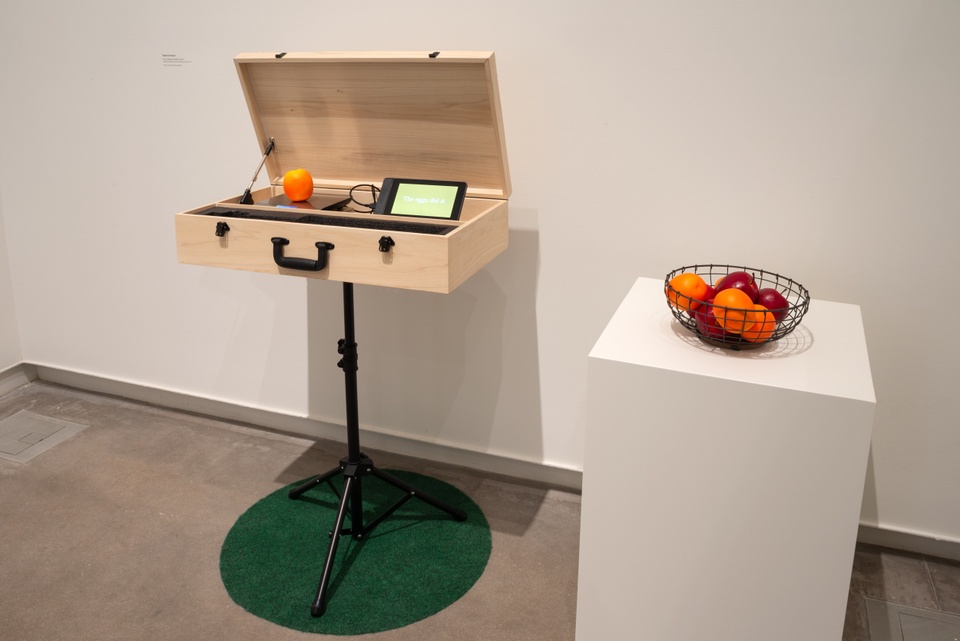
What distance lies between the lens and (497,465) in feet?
8.13

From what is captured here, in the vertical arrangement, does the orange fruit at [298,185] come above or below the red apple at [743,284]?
above

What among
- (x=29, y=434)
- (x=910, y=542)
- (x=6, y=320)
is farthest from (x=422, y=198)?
(x=6, y=320)

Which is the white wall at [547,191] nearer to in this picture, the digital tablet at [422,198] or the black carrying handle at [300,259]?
the digital tablet at [422,198]

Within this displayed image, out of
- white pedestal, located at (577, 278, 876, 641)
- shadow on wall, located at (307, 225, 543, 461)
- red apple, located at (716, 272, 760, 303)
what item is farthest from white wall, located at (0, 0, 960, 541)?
red apple, located at (716, 272, 760, 303)

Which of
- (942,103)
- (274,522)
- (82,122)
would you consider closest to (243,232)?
(274,522)

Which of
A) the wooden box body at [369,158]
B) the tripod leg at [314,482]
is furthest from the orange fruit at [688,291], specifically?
the tripod leg at [314,482]

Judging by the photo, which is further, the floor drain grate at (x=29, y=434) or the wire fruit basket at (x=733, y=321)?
the floor drain grate at (x=29, y=434)

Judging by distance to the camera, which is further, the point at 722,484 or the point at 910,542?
the point at 910,542

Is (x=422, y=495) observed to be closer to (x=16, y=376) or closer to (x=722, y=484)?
(x=722, y=484)

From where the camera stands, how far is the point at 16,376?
10.2ft

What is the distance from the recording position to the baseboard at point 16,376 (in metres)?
3.06

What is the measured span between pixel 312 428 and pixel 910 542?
182 cm

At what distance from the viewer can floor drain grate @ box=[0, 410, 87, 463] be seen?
103 inches

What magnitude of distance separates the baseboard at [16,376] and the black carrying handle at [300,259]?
6.33 ft
